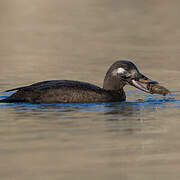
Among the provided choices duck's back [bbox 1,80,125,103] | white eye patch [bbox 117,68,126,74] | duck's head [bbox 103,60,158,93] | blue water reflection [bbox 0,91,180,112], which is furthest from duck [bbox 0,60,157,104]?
white eye patch [bbox 117,68,126,74]

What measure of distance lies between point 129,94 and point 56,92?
2681 millimetres

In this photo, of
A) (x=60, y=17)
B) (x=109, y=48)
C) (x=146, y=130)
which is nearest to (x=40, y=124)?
(x=146, y=130)

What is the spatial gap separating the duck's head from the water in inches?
14.3

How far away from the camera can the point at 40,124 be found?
11.0m

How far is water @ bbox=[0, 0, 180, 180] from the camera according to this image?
8.27 metres

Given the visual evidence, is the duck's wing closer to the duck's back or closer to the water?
the duck's back

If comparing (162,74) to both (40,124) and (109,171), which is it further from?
(109,171)

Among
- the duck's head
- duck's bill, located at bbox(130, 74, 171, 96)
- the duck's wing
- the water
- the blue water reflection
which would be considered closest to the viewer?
the water

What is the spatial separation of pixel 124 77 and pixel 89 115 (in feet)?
7.33

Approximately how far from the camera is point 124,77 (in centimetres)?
1394

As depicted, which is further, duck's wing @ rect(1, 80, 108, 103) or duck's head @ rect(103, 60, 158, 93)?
duck's head @ rect(103, 60, 158, 93)

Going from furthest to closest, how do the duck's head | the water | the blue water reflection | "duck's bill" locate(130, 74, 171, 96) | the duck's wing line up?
1. the duck's head
2. "duck's bill" locate(130, 74, 171, 96)
3. the duck's wing
4. the blue water reflection
5. the water

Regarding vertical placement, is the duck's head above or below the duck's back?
above

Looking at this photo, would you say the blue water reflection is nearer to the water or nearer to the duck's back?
the water
